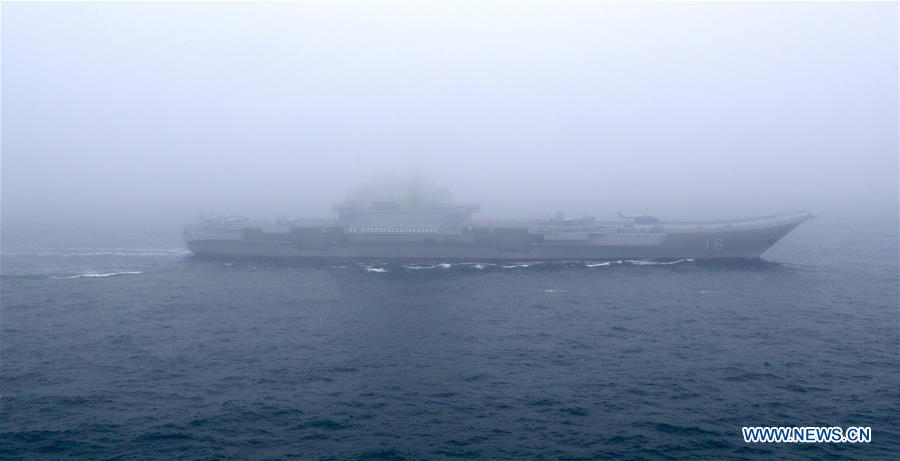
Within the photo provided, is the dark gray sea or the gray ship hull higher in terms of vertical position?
the gray ship hull

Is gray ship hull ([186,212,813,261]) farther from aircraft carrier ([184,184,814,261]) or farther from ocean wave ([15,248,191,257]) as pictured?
ocean wave ([15,248,191,257])

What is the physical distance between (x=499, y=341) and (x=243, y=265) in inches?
1164

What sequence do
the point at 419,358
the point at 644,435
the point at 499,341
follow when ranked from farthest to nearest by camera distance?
the point at 499,341 → the point at 419,358 → the point at 644,435

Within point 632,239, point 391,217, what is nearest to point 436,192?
point 391,217

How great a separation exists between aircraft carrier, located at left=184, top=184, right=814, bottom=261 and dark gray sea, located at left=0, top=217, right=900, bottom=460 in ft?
23.3

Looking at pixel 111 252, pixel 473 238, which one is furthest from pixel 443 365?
pixel 111 252

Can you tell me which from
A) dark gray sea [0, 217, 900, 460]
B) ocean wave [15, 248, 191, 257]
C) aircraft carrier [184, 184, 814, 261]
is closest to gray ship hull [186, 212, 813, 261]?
aircraft carrier [184, 184, 814, 261]

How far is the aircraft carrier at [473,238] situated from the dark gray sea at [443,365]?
280 inches

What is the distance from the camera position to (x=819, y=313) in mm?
31734

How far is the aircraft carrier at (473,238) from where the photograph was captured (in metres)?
49.6

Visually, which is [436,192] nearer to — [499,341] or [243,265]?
[243,265]

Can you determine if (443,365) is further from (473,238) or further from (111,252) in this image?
(111,252)

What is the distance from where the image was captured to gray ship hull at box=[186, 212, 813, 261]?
49531 millimetres

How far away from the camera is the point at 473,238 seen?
170 feet
